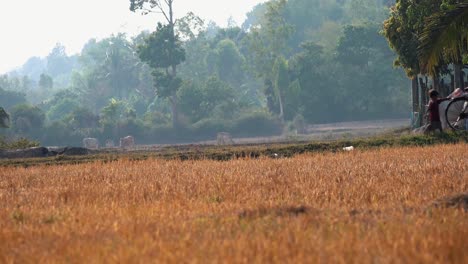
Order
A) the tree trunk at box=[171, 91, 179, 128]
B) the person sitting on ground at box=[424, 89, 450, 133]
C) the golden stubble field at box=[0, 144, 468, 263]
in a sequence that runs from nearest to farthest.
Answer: the golden stubble field at box=[0, 144, 468, 263], the person sitting on ground at box=[424, 89, 450, 133], the tree trunk at box=[171, 91, 179, 128]

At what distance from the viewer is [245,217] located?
24.6 ft

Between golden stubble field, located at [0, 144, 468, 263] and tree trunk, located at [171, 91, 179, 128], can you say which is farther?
tree trunk, located at [171, 91, 179, 128]

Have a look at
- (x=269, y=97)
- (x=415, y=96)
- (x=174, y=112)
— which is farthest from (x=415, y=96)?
(x=269, y=97)

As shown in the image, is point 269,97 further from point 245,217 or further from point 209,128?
point 245,217

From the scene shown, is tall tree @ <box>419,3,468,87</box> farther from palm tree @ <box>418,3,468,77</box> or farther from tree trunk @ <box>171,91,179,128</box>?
tree trunk @ <box>171,91,179,128</box>

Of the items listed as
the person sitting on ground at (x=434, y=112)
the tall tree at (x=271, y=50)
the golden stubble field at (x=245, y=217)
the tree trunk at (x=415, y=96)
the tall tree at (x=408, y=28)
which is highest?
the tall tree at (x=271, y=50)

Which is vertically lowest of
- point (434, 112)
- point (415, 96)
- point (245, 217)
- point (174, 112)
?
point (245, 217)

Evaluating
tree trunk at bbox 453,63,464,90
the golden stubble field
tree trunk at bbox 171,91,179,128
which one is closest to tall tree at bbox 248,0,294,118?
tree trunk at bbox 171,91,179,128

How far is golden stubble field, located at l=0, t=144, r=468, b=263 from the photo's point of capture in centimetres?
563

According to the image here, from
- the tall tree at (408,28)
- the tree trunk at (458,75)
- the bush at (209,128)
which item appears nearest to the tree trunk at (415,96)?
the tall tree at (408,28)

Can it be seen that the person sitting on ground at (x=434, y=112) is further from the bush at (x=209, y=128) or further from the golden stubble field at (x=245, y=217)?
the bush at (x=209, y=128)

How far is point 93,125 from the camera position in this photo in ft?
219

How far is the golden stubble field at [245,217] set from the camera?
5629 mm

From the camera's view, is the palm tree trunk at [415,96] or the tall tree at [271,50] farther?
the tall tree at [271,50]
